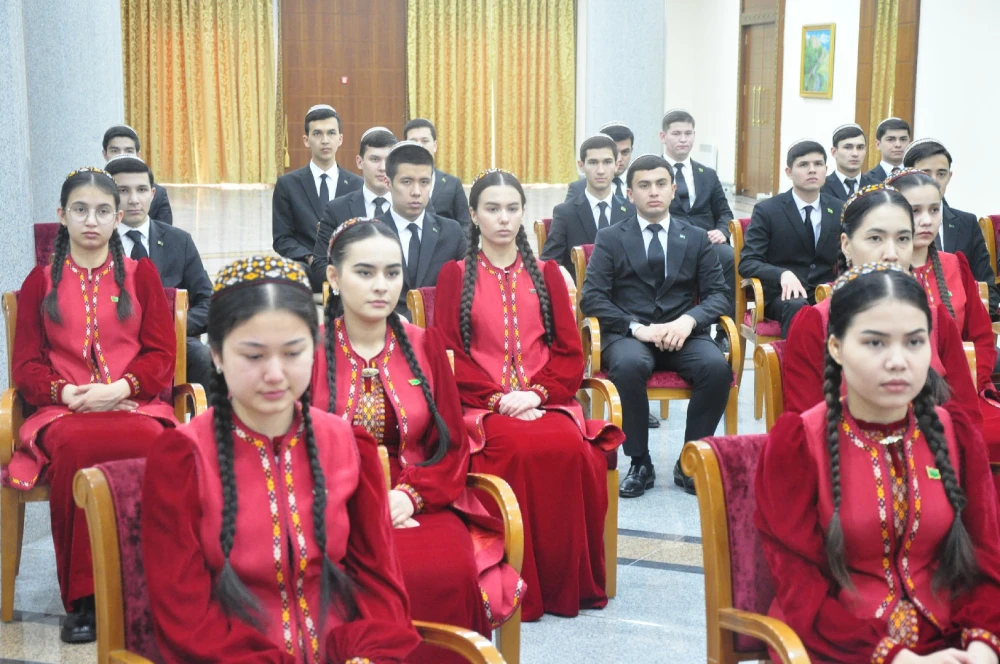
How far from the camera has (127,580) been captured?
2.25 meters

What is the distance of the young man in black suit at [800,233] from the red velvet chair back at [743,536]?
363 cm

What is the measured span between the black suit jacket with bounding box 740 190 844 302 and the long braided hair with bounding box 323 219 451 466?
314 centimetres

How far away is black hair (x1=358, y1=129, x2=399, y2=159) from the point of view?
20.3ft

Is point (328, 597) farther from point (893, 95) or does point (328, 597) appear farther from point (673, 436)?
point (893, 95)

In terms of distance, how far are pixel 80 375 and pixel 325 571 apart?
2.06 meters

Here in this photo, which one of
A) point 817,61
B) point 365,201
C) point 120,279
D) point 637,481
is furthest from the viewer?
point 817,61

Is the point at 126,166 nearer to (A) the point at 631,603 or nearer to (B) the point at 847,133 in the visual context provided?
(A) the point at 631,603

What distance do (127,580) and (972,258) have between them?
15.4ft

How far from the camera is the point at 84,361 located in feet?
13.2

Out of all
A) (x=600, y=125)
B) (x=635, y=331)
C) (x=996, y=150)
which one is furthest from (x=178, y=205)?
(x=635, y=331)

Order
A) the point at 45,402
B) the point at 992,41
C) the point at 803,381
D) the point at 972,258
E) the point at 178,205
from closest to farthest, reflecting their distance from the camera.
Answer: the point at 803,381 → the point at 45,402 → the point at 972,258 → the point at 992,41 → the point at 178,205

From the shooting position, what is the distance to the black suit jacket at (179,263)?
5.24m

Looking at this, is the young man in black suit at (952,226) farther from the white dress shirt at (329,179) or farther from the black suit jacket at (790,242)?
the white dress shirt at (329,179)

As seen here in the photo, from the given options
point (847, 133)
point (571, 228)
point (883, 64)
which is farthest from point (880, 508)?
point (883, 64)
